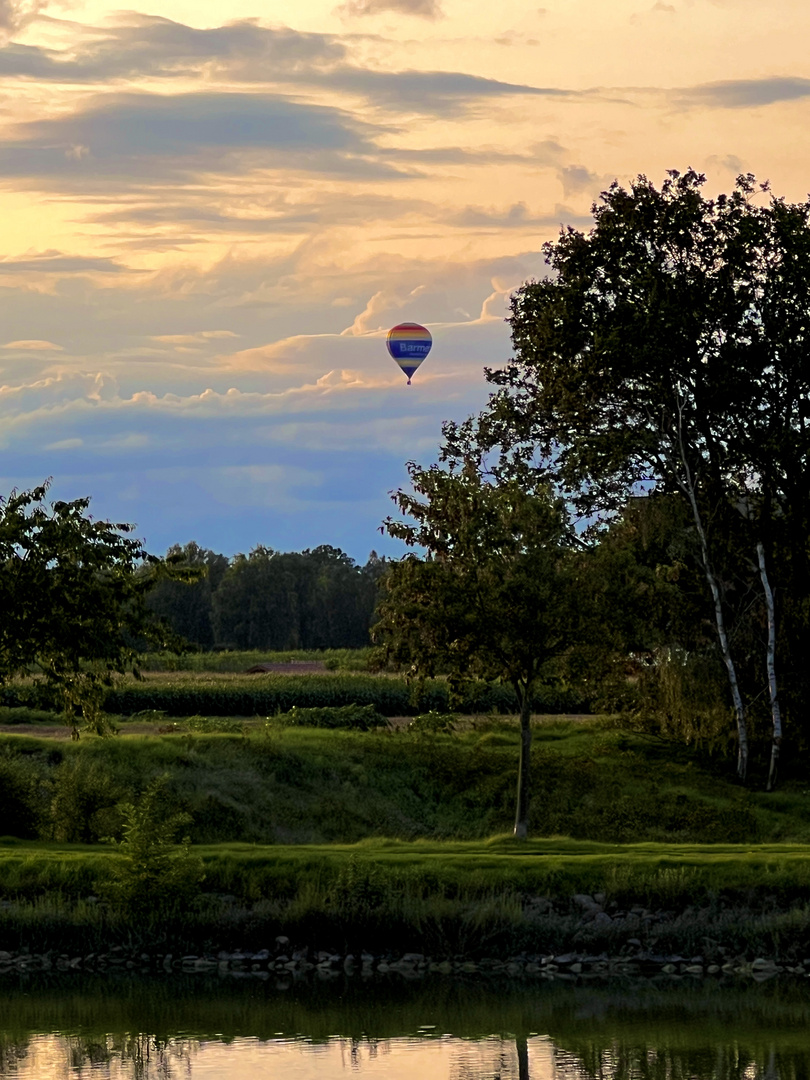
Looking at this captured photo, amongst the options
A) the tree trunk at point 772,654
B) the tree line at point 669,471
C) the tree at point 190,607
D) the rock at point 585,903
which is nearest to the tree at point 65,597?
the tree line at point 669,471

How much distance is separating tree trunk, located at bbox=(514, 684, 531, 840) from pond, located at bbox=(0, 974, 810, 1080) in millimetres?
11149

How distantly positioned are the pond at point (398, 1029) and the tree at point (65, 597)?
355 inches

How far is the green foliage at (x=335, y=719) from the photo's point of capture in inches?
1989

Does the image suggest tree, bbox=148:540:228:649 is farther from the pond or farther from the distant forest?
the pond

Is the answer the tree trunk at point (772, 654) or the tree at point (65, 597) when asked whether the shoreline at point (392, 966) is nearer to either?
the tree at point (65, 597)

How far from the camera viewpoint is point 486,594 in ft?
120

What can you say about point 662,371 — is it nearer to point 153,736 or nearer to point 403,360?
point 153,736

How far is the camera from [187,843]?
30.2 metres

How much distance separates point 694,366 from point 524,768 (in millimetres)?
13769

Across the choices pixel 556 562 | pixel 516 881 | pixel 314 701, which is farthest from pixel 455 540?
pixel 314 701

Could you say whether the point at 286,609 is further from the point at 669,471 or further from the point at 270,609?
the point at 669,471

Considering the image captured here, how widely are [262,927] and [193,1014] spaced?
415 cm

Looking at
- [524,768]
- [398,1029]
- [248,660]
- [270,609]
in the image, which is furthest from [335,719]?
[270,609]

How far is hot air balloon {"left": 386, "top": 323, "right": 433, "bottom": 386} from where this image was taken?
230 feet
